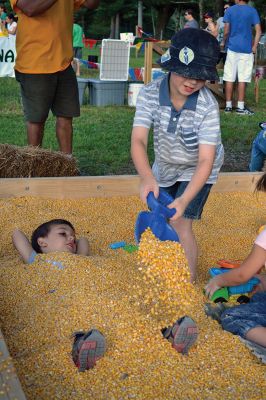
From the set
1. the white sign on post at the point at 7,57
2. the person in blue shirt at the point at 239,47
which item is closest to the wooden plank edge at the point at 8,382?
the person in blue shirt at the point at 239,47

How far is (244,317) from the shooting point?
2451mm

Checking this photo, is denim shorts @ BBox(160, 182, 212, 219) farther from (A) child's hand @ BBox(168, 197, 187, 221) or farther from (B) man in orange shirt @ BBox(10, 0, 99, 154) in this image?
(B) man in orange shirt @ BBox(10, 0, 99, 154)

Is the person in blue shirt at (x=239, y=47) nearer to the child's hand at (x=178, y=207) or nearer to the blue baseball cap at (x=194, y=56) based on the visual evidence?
the blue baseball cap at (x=194, y=56)

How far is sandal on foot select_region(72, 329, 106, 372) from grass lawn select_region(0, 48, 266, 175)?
320cm

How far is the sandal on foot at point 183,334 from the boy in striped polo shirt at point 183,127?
47 cm

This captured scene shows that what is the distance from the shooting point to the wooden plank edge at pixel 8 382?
1.66 meters

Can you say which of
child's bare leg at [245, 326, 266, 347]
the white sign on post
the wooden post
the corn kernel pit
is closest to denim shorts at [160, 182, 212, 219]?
A: the corn kernel pit

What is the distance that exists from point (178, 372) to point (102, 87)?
7.77m

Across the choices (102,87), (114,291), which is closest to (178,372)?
(114,291)

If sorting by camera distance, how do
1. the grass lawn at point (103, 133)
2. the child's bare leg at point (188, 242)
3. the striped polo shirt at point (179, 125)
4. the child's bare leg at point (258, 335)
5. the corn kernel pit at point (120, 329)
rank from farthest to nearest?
1. the grass lawn at point (103, 133)
2. the child's bare leg at point (188, 242)
3. the striped polo shirt at point (179, 125)
4. the child's bare leg at point (258, 335)
5. the corn kernel pit at point (120, 329)

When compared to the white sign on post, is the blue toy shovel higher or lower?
higher

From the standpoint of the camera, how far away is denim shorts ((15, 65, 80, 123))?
15.0ft

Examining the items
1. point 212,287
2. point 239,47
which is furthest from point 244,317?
point 239,47

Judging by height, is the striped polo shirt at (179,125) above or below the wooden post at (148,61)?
above
